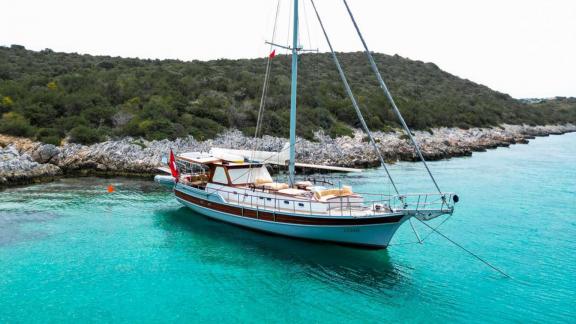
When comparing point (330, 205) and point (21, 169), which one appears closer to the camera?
point (330, 205)

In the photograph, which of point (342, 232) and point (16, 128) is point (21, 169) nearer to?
point (16, 128)

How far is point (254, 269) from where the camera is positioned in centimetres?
1722

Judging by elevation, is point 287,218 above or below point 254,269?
above

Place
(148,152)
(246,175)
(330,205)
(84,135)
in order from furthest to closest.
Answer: (148,152)
(84,135)
(246,175)
(330,205)

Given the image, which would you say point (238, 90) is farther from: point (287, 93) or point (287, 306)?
point (287, 306)

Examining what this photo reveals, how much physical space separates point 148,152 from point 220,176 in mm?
18219

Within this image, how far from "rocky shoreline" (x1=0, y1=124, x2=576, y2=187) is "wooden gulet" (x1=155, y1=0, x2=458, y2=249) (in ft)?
Answer: 41.2

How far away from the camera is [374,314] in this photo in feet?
44.9

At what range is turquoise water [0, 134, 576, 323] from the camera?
45.5 ft

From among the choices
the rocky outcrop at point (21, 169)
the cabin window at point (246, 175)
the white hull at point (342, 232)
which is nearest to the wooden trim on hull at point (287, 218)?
the white hull at point (342, 232)

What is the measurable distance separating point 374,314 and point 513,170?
36379mm

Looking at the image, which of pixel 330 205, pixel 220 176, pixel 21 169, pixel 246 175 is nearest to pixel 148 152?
pixel 21 169

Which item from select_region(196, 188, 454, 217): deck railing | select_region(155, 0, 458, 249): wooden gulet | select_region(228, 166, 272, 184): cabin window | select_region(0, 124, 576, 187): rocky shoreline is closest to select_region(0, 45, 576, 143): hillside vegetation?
select_region(0, 124, 576, 187): rocky shoreline

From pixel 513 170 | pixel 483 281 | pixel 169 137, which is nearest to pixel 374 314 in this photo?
pixel 483 281
